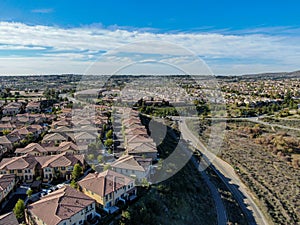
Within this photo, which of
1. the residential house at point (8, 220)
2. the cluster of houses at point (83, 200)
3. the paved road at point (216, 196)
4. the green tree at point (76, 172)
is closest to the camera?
the residential house at point (8, 220)

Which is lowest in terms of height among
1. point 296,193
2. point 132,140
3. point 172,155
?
point 296,193

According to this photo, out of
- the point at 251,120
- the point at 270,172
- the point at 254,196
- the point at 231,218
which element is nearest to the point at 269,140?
the point at 270,172

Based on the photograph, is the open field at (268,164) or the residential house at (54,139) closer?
the open field at (268,164)

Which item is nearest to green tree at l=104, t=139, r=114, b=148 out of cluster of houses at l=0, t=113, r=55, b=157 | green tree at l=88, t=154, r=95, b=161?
green tree at l=88, t=154, r=95, b=161

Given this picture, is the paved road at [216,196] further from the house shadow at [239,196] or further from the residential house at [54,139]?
the residential house at [54,139]

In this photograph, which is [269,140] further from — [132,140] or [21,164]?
[21,164]

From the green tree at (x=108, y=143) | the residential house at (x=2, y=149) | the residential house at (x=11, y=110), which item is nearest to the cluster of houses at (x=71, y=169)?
the residential house at (x=2, y=149)
